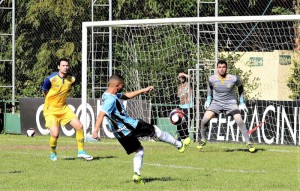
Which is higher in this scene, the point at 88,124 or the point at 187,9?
the point at 187,9

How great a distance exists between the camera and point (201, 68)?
2522 cm

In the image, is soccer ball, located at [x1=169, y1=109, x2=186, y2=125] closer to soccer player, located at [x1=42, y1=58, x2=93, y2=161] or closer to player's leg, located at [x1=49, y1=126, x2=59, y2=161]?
soccer player, located at [x1=42, y1=58, x2=93, y2=161]

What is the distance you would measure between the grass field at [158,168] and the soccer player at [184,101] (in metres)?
1.11

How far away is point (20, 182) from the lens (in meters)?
14.3

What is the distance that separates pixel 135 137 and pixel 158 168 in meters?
2.22

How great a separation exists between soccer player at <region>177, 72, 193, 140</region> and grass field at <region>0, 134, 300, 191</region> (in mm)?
1110

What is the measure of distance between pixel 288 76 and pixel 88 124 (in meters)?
6.36

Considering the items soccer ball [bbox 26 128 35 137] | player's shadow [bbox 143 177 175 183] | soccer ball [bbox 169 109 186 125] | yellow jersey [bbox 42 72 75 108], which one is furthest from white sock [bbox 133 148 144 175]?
soccer ball [bbox 26 128 35 137]

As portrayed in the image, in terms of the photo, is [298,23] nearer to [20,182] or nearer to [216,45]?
[216,45]

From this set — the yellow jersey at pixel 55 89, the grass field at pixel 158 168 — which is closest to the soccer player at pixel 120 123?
the grass field at pixel 158 168

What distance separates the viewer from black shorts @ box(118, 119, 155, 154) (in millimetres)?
14416

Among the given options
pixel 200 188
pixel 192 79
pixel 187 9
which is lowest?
pixel 200 188

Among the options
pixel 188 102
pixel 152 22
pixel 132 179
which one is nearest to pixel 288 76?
pixel 188 102

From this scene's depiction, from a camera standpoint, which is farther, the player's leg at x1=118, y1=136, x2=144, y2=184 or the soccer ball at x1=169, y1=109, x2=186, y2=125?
the soccer ball at x1=169, y1=109, x2=186, y2=125
